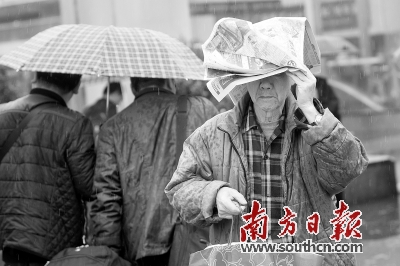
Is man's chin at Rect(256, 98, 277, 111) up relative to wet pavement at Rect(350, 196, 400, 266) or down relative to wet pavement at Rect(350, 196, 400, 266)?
up

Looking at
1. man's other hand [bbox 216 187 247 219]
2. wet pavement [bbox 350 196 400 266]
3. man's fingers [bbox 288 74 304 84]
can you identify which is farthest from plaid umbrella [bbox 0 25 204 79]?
wet pavement [bbox 350 196 400 266]

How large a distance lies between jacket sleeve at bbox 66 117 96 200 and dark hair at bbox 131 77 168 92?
0.47m

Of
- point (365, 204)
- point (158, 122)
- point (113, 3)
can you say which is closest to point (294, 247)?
point (158, 122)

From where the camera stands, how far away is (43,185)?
4.39 meters

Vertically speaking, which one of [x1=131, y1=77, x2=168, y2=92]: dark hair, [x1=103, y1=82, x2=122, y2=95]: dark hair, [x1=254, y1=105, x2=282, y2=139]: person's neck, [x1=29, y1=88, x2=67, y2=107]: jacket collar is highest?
[x1=254, y1=105, x2=282, y2=139]: person's neck

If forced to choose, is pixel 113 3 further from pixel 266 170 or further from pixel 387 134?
pixel 387 134

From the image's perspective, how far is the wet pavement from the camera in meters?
7.14

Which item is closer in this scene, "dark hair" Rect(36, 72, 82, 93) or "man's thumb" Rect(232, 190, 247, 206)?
"man's thumb" Rect(232, 190, 247, 206)

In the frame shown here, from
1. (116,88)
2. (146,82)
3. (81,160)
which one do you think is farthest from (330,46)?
(81,160)

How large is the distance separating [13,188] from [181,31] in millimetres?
7220

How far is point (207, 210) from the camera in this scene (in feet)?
9.48

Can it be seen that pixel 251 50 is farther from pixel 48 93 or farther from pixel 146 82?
pixel 48 93

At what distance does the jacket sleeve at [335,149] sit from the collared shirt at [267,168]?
0.72ft

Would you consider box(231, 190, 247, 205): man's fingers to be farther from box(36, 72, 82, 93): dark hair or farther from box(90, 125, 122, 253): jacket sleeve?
box(36, 72, 82, 93): dark hair
